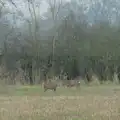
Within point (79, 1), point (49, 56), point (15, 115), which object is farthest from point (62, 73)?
point (15, 115)

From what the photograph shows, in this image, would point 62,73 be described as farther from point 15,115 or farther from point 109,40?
point 15,115

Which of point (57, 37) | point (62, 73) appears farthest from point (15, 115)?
point (57, 37)

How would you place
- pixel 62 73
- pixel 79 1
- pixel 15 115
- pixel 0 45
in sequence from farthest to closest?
pixel 79 1, pixel 0 45, pixel 62 73, pixel 15 115

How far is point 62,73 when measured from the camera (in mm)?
33750

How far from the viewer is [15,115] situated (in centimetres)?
1038

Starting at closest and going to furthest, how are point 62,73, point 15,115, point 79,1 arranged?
point 15,115, point 62,73, point 79,1

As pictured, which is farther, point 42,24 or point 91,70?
point 42,24

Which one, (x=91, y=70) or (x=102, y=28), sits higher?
(x=102, y=28)

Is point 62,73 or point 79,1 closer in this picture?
point 62,73

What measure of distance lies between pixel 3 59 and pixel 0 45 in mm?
2181

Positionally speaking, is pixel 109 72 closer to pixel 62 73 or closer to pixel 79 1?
pixel 62 73

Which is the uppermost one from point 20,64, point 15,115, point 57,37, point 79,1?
point 79,1

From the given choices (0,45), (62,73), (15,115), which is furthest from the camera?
(0,45)

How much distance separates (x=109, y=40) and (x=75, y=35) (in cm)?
298
